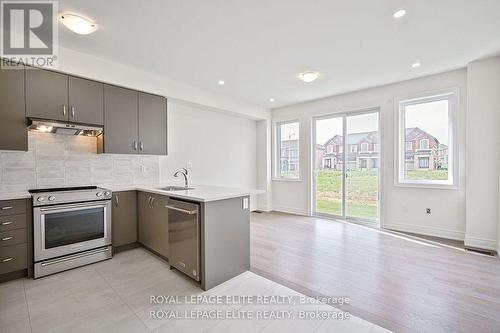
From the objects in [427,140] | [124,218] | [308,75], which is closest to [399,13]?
A: [308,75]

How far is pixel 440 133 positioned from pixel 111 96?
540cm

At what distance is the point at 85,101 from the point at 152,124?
0.94m

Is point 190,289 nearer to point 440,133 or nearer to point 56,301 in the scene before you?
point 56,301

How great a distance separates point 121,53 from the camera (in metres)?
3.00

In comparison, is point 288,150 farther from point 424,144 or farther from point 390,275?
point 390,275

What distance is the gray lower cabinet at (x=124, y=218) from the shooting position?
3.13 meters

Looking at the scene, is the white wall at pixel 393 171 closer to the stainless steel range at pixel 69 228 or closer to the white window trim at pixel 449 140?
the white window trim at pixel 449 140

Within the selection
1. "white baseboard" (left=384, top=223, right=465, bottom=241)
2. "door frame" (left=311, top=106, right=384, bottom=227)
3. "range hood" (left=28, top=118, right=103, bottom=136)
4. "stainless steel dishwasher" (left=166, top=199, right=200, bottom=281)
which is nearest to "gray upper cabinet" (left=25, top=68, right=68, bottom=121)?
"range hood" (left=28, top=118, right=103, bottom=136)

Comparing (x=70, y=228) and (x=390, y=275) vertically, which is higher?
(x=70, y=228)

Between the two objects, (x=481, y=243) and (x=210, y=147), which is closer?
(x=481, y=243)

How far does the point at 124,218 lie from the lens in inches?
127

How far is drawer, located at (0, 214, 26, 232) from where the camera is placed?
2331 mm

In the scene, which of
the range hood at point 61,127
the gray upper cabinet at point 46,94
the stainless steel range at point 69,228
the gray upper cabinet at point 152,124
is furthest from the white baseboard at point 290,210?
the gray upper cabinet at point 46,94

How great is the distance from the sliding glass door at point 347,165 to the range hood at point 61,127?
4487 millimetres
